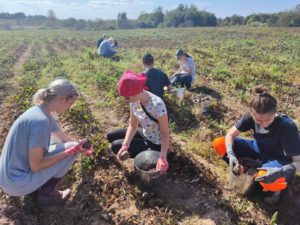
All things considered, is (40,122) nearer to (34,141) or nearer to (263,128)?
(34,141)

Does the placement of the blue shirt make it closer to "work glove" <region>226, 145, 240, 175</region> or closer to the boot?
the boot

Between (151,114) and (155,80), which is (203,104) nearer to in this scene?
(155,80)

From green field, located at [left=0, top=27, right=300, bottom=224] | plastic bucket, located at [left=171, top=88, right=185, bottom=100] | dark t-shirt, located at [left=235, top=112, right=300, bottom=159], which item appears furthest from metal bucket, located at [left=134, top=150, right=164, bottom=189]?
plastic bucket, located at [left=171, top=88, right=185, bottom=100]

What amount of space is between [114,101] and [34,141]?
4.19 meters

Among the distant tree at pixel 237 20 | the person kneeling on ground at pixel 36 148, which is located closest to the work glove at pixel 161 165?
the person kneeling on ground at pixel 36 148

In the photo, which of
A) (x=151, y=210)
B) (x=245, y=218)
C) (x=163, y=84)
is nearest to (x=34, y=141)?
(x=151, y=210)

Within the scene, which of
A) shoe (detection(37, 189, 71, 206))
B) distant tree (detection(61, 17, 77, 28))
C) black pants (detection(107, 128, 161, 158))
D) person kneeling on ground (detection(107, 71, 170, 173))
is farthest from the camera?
distant tree (detection(61, 17, 77, 28))

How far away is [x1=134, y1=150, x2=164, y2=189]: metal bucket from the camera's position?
363 centimetres

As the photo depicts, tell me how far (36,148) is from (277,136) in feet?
7.95

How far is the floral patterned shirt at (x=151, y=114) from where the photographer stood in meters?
3.47

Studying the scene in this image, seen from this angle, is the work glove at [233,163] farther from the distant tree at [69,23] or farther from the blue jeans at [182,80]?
the distant tree at [69,23]

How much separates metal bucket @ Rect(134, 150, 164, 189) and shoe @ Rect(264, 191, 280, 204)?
1.18 m

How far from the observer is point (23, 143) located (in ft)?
9.92

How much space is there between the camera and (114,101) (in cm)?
709
